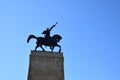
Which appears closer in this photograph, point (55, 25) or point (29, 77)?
point (29, 77)

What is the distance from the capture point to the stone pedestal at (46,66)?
19.7m

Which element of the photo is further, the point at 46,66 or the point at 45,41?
the point at 45,41

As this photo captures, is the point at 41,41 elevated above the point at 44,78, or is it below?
above

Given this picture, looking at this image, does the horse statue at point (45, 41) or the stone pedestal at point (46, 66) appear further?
the horse statue at point (45, 41)

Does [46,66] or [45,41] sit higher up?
[45,41]

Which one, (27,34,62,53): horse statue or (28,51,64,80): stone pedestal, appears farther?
(27,34,62,53): horse statue

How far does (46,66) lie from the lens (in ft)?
65.8

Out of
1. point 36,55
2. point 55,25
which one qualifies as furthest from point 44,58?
point 55,25

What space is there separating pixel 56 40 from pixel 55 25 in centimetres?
105

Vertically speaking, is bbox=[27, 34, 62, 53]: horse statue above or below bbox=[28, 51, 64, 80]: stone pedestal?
above

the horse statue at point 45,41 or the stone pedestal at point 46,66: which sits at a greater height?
the horse statue at point 45,41

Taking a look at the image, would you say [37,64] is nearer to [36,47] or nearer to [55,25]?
[36,47]

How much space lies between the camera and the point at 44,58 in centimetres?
2042

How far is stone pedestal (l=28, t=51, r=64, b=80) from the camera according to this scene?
64.5 feet
